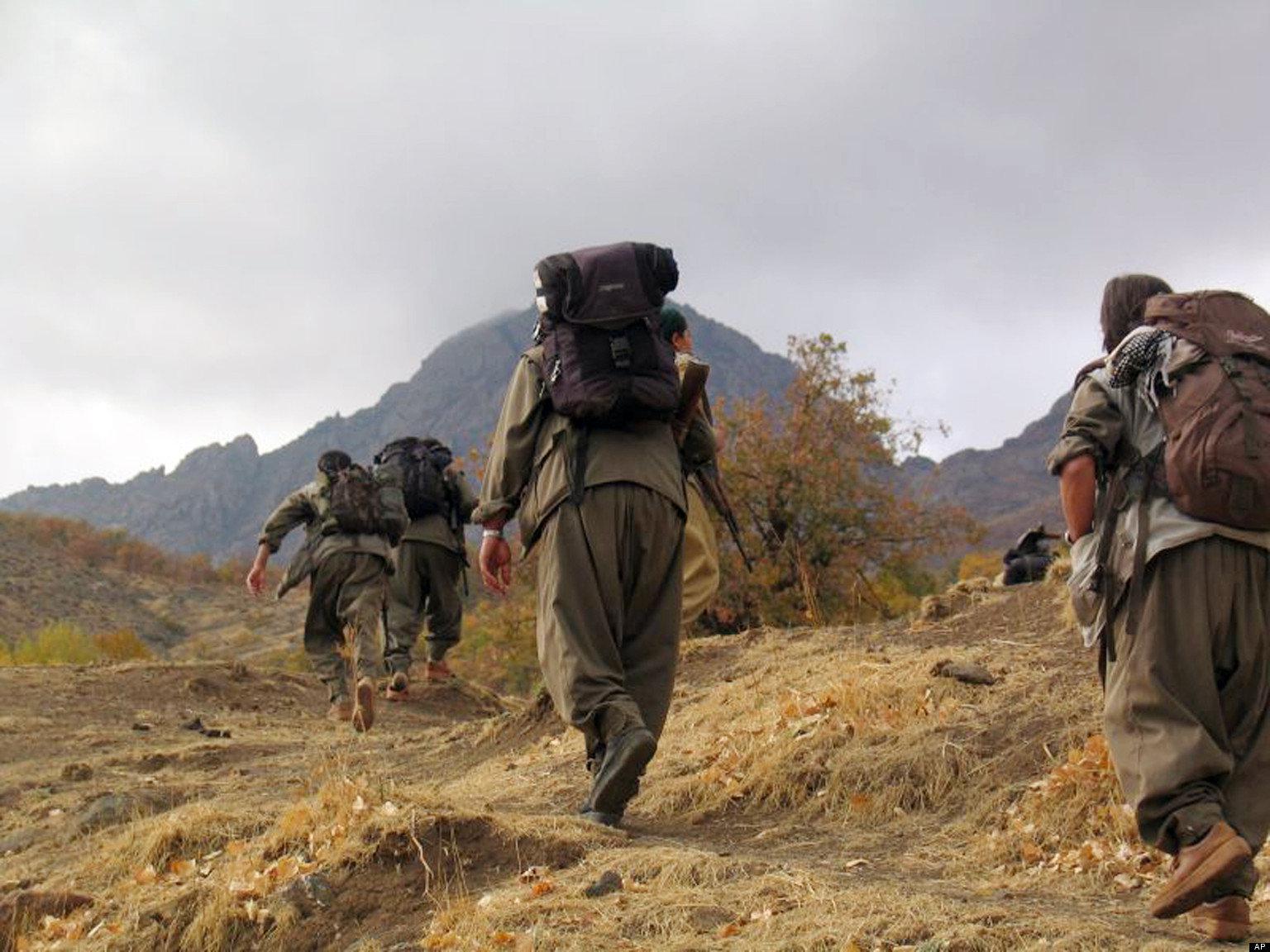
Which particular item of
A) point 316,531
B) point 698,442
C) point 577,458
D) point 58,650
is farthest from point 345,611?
point 58,650

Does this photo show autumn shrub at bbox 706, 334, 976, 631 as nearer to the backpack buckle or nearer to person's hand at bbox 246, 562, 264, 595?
person's hand at bbox 246, 562, 264, 595

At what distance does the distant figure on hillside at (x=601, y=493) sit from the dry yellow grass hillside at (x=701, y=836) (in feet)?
1.52

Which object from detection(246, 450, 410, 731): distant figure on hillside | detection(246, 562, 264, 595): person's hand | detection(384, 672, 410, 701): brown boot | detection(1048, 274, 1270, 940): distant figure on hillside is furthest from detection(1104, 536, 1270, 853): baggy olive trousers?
detection(384, 672, 410, 701): brown boot

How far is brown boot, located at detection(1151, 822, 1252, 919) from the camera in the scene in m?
3.63

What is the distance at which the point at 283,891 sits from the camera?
463 centimetres

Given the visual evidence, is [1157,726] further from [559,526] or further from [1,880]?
[1,880]

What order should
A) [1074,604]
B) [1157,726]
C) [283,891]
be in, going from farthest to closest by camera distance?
[283,891]
[1074,604]
[1157,726]

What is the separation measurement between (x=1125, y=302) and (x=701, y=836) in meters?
2.56

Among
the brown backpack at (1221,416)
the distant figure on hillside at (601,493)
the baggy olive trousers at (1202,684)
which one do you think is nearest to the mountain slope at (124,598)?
the distant figure on hillside at (601,493)

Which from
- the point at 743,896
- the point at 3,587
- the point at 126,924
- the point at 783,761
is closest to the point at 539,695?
the point at 783,761

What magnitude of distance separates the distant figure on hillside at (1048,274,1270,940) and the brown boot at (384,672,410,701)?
360 inches

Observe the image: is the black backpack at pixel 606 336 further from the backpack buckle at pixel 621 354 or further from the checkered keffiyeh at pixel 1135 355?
the checkered keffiyeh at pixel 1135 355

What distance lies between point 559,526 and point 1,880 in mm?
2932

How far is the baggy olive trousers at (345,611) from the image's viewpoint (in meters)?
10.8
